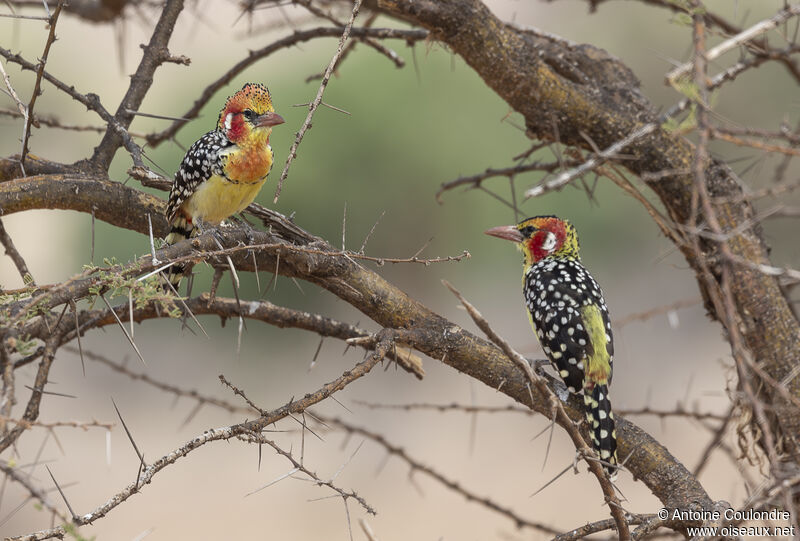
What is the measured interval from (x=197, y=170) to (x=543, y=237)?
57.4 inches

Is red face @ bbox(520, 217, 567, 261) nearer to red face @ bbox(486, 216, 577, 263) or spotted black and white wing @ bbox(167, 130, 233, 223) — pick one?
red face @ bbox(486, 216, 577, 263)

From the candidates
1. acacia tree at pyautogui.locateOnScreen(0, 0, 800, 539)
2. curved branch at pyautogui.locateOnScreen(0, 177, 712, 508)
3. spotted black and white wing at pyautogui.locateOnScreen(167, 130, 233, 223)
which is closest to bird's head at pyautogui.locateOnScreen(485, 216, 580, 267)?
acacia tree at pyautogui.locateOnScreen(0, 0, 800, 539)

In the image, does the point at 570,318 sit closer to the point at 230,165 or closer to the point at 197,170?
the point at 230,165

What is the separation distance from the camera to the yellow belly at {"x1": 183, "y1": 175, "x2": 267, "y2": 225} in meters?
2.79

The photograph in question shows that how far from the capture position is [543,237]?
3.34 metres

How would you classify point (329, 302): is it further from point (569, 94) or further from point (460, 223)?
point (569, 94)

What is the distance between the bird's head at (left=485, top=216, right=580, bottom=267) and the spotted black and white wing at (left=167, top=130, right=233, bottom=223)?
1.17m

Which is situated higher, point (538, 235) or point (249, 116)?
point (249, 116)

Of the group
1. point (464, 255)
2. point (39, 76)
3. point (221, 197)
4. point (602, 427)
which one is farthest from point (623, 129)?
point (39, 76)

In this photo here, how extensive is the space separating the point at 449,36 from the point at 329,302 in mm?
11159

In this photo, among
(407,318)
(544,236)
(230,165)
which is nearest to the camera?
(407,318)

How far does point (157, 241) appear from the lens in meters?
2.38

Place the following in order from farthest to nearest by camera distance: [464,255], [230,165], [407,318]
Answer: [230,165], [407,318], [464,255]

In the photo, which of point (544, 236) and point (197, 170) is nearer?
point (197, 170)
